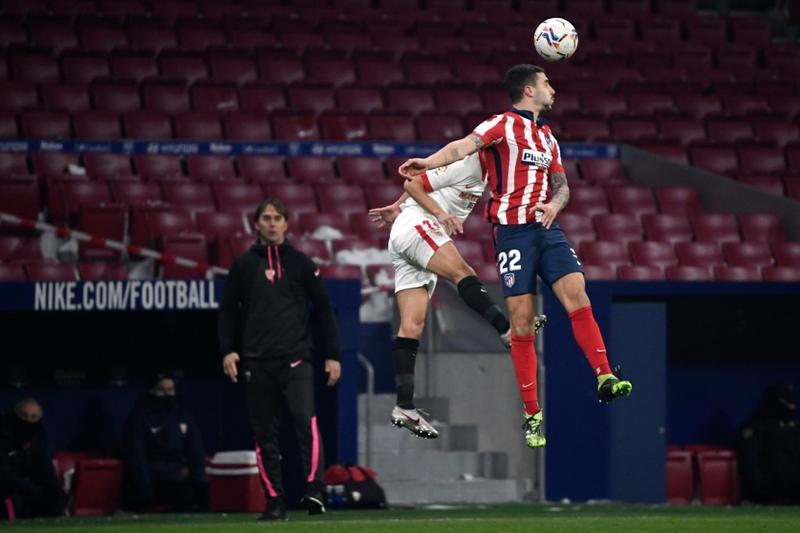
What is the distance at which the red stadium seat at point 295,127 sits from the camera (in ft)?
49.5

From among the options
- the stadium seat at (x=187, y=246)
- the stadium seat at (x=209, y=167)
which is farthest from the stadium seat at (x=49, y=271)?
the stadium seat at (x=209, y=167)

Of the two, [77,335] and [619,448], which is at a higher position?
[77,335]

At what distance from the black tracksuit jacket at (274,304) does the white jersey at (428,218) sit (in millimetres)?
852

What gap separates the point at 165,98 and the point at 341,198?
2.42m

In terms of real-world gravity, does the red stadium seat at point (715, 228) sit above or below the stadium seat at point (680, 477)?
above

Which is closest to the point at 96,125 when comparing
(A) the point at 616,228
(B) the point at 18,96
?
(B) the point at 18,96

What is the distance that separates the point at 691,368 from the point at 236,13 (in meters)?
6.74

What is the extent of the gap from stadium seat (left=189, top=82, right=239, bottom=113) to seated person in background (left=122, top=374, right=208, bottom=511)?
16.1 feet

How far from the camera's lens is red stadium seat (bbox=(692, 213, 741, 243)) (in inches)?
579

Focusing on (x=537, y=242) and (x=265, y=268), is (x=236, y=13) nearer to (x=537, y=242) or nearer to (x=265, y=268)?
(x=265, y=268)

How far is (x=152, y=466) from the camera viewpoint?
1094 centimetres

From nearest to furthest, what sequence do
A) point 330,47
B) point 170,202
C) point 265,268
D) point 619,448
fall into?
point 265,268 < point 619,448 < point 170,202 < point 330,47

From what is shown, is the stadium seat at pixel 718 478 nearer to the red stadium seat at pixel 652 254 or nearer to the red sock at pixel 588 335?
the red stadium seat at pixel 652 254

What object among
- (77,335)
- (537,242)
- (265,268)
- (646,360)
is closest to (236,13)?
(77,335)
